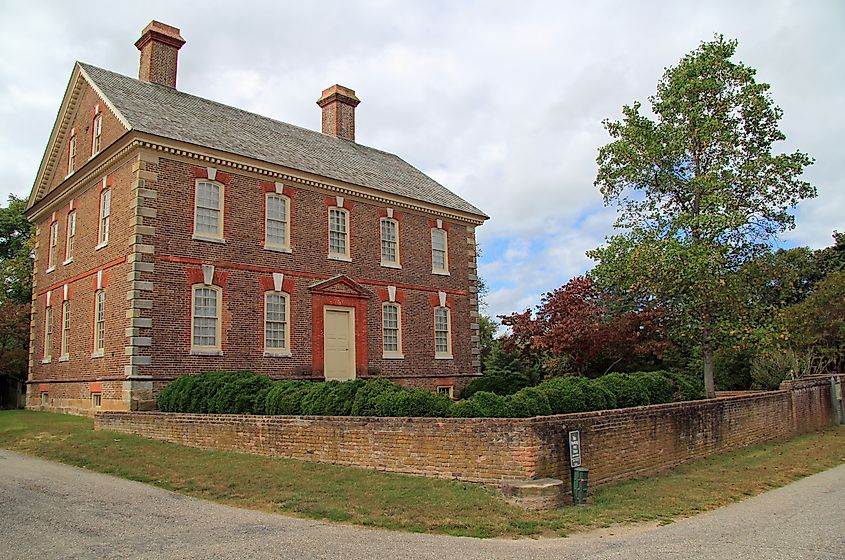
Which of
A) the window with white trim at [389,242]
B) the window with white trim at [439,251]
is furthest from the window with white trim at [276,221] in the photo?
the window with white trim at [439,251]

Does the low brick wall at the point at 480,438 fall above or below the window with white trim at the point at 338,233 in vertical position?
below

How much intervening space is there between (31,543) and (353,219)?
677 inches

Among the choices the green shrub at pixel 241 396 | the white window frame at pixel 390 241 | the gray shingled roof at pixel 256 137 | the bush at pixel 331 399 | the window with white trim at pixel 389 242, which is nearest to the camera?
the bush at pixel 331 399

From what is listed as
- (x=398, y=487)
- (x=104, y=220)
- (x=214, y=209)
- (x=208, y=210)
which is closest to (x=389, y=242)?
(x=214, y=209)

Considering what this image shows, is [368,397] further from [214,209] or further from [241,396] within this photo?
[214,209]

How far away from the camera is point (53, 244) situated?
24438mm

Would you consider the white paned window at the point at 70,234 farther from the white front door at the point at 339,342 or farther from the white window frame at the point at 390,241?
the white window frame at the point at 390,241

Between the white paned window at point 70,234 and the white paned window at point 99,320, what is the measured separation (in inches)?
131

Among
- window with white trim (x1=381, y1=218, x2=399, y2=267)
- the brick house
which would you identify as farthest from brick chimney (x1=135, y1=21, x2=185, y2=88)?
window with white trim (x1=381, y1=218, x2=399, y2=267)

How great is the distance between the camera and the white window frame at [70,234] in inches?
902

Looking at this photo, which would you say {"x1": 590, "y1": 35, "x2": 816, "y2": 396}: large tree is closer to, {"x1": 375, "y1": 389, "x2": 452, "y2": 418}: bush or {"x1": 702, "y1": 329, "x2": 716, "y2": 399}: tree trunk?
{"x1": 702, "y1": 329, "x2": 716, "y2": 399}: tree trunk

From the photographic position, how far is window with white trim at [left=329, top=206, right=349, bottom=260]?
76.2ft

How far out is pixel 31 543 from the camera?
7.57m

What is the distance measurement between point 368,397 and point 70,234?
1510cm
